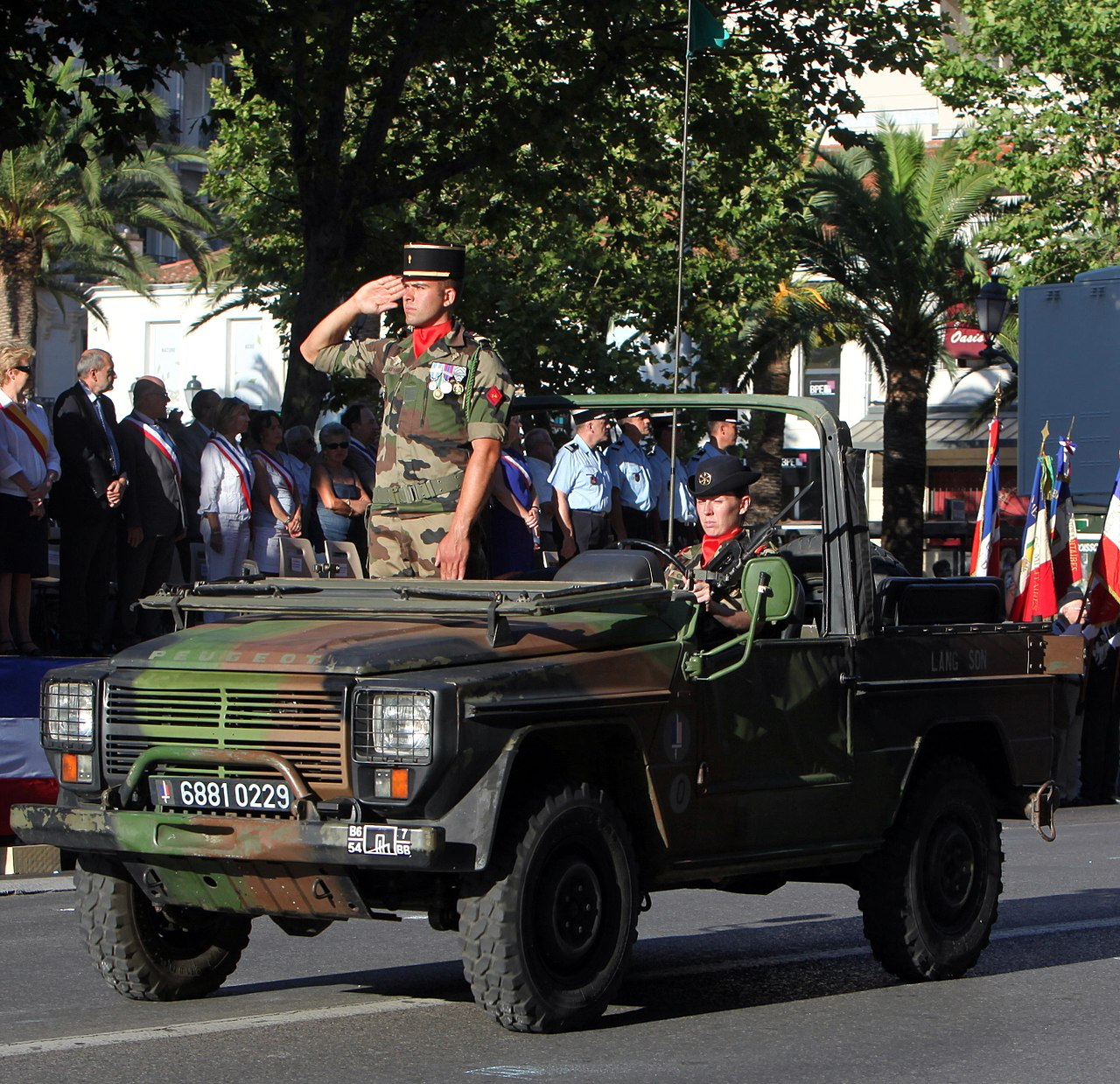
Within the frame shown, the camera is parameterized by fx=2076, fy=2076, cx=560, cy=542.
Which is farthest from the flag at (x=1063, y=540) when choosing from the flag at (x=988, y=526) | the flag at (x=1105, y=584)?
the flag at (x=988, y=526)

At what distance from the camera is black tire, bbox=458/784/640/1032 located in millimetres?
5762

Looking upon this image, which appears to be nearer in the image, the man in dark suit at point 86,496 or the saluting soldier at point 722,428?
the saluting soldier at point 722,428

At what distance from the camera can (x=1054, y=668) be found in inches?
324

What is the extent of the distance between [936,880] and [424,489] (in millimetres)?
2349

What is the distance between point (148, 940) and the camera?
21.3ft

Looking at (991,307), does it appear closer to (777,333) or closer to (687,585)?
(777,333)

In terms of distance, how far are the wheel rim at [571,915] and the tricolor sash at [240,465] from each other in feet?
26.0

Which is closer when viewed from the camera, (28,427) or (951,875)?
(951,875)

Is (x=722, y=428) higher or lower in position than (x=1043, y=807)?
higher

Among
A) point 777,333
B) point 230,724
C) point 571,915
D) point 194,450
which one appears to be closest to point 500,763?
point 571,915

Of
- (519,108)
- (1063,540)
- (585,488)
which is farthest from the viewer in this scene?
(519,108)

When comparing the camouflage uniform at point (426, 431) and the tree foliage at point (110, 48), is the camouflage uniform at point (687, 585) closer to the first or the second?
the camouflage uniform at point (426, 431)

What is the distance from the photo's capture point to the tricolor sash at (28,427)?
12.5 m

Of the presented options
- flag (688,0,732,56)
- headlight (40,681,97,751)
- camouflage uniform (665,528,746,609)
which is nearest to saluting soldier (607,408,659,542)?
flag (688,0,732,56)
